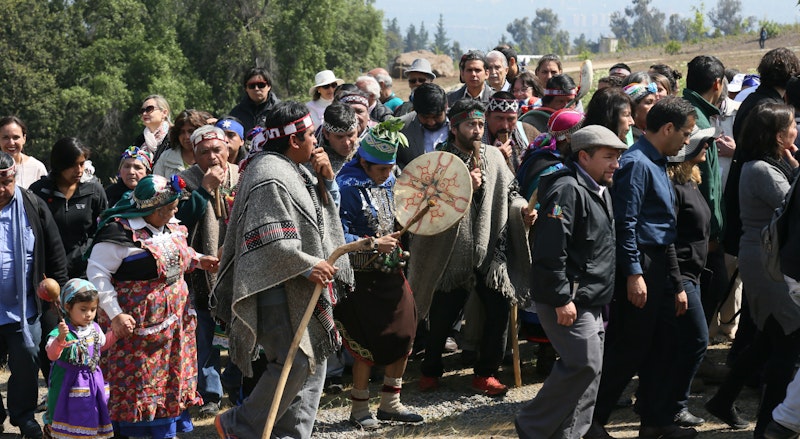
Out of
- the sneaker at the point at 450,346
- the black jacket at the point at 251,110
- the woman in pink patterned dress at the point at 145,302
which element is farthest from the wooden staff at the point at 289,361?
the black jacket at the point at 251,110

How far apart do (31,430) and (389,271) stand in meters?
2.65

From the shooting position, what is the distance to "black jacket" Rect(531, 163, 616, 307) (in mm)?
5453

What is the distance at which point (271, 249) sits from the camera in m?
5.25

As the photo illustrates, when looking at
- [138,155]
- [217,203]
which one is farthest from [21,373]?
[138,155]

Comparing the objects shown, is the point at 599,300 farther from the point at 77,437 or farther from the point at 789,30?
the point at 789,30

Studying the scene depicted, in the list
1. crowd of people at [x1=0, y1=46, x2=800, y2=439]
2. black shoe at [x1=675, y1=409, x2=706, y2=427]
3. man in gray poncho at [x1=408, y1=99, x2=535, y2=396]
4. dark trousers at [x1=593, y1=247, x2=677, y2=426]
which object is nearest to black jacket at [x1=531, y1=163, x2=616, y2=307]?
crowd of people at [x1=0, y1=46, x2=800, y2=439]

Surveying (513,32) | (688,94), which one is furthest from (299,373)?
(513,32)

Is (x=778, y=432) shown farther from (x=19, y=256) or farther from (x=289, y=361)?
(x=19, y=256)

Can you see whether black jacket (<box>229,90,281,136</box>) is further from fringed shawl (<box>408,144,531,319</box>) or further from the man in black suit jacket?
fringed shawl (<box>408,144,531,319</box>)

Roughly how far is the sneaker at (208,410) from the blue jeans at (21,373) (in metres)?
1.13

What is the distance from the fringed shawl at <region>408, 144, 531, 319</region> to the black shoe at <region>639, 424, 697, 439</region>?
58.0 inches

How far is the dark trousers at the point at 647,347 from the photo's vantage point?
593 centimetres

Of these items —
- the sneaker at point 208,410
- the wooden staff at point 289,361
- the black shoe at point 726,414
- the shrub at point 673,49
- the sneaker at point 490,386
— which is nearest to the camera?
the wooden staff at point 289,361

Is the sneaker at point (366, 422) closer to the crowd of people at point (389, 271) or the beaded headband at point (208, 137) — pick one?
the crowd of people at point (389, 271)
